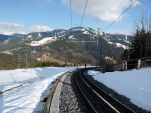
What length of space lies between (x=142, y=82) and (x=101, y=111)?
9361 mm

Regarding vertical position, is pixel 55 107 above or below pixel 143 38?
below

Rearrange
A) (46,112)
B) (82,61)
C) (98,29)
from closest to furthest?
(46,112), (98,29), (82,61)

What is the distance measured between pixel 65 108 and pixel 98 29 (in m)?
63.2

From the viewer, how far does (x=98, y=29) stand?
257 feet

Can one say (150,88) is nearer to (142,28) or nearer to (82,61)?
(142,28)

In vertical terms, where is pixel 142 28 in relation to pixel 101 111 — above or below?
above

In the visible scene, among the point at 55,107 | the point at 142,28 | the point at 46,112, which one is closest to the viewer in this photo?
the point at 46,112

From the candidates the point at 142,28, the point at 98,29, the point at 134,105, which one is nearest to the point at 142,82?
the point at 134,105

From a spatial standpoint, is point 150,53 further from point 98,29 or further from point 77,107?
point 77,107

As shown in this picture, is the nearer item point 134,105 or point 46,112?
point 46,112

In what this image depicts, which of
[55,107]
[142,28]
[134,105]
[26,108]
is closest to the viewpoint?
[26,108]

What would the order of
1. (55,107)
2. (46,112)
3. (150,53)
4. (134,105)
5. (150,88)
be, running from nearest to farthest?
(46,112), (55,107), (134,105), (150,88), (150,53)

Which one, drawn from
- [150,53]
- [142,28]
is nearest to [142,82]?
[150,53]

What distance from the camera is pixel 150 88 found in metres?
20.4
